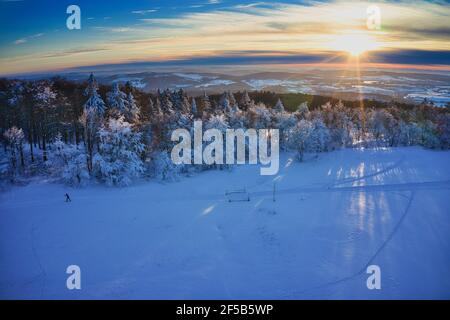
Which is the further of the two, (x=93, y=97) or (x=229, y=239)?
(x=93, y=97)

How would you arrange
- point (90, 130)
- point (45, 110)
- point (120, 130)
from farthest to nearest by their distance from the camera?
point (45, 110) < point (90, 130) < point (120, 130)

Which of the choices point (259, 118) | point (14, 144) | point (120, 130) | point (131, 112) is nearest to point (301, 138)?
point (259, 118)

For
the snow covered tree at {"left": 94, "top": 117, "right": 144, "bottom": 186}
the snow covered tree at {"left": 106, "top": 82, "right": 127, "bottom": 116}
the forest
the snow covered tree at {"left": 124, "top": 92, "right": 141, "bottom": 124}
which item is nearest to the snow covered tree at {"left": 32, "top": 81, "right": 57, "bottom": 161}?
the forest

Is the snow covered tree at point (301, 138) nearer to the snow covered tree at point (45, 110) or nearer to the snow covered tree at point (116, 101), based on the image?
the snow covered tree at point (116, 101)

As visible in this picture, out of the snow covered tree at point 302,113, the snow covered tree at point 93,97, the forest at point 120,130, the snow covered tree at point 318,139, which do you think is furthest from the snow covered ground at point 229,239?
the snow covered tree at point 302,113

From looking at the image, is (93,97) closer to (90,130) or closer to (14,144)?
(90,130)

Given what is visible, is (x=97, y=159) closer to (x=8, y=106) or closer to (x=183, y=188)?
(x=183, y=188)
